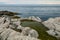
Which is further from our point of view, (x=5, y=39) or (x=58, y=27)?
(x=58, y=27)

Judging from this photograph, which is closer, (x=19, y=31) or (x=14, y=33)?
(x=14, y=33)

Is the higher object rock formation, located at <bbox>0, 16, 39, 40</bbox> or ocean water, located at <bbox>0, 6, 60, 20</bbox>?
rock formation, located at <bbox>0, 16, 39, 40</bbox>

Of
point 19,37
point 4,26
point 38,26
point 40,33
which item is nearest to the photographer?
point 19,37

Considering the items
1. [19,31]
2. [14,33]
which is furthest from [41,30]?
[14,33]

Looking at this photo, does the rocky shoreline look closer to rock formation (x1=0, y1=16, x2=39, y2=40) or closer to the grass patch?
rock formation (x1=0, y1=16, x2=39, y2=40)

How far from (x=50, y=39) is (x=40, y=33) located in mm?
649

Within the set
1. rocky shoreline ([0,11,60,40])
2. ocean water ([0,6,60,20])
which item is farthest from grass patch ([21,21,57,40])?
ocean water ([0,6,60,20])

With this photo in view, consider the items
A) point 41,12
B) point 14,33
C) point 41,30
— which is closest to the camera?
point 14,33

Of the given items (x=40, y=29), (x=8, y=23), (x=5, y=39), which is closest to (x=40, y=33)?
(x=40, y=29)

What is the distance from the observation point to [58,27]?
9531mm

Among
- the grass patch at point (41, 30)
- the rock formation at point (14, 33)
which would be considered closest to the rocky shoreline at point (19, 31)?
the rock formation at point (14, 33)

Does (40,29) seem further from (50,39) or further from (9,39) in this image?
(9,39)

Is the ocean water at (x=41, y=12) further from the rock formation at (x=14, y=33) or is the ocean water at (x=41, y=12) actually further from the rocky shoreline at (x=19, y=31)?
the rock formation at (x=14, y=33)

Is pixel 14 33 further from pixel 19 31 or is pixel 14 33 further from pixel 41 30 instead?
pixel 41 30
